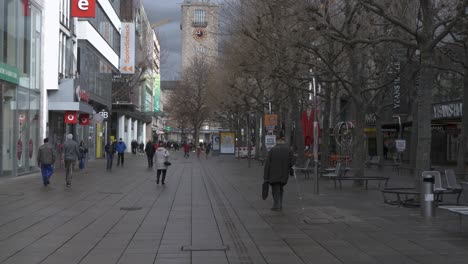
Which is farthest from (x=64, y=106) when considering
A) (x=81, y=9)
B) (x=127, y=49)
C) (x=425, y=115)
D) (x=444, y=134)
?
(x=444, y=134)

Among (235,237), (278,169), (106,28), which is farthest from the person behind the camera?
(106,28)

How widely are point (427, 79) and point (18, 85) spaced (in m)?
15.8

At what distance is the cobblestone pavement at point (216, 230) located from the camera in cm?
808

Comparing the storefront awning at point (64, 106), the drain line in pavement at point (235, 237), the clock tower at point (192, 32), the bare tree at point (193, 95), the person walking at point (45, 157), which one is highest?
the clock tower at point (192, 32)

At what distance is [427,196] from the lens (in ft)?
38.6

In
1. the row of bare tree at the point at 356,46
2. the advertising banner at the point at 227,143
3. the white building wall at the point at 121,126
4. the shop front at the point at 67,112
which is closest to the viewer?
the row of bare tree at the point at 356,46

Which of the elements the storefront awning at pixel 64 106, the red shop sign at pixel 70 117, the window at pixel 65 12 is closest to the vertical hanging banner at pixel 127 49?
the window at pixel 65 12

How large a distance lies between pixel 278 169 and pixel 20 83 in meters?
14.0

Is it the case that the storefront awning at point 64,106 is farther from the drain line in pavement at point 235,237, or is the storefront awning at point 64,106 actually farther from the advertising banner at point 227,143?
the advertising banner at point 227,143

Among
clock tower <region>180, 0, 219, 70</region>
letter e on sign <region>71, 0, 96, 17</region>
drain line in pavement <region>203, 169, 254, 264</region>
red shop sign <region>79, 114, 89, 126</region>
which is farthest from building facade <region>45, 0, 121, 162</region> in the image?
clock tower <region>180, 0, 219, 70</region>

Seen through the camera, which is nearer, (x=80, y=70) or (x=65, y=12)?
(x=65, y=12)

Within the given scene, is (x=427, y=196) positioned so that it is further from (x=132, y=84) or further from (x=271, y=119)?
(x=132, y=84)

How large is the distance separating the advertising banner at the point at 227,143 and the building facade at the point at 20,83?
38981 mm

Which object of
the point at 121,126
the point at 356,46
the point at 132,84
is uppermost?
the point at 132,84
